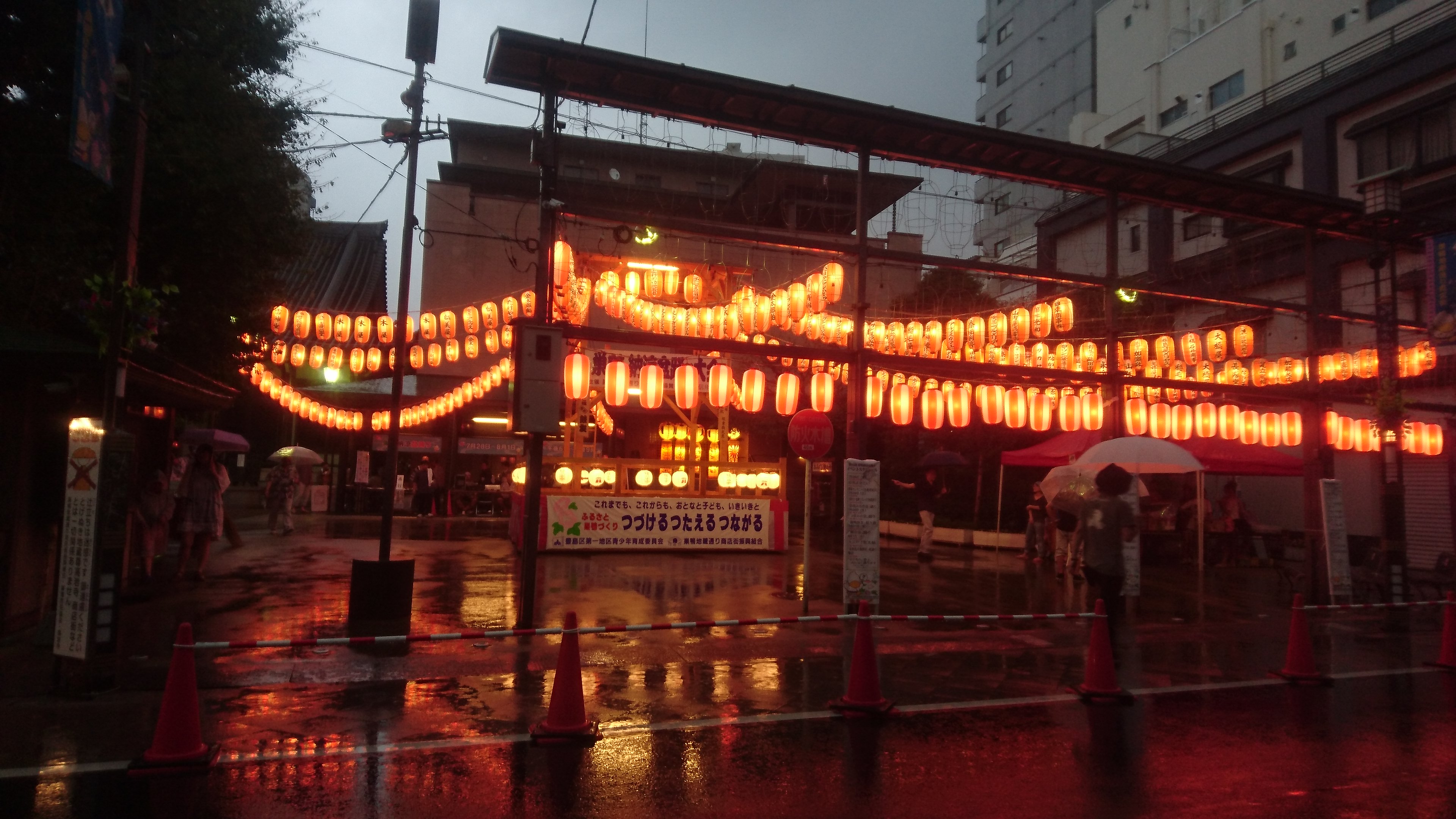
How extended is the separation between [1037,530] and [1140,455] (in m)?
7.21

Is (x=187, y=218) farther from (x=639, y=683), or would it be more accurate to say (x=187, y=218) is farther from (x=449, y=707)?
(x=639, y=683)

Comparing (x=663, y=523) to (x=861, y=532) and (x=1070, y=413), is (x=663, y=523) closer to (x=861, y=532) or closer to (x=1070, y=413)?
(x=861, y=532)

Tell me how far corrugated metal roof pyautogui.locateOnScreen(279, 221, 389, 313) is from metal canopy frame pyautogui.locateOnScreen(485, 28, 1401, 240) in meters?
18.7

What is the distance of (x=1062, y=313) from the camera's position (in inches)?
628

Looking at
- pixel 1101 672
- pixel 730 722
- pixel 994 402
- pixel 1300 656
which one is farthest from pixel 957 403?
pixel 730 722

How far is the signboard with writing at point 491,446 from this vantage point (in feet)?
105

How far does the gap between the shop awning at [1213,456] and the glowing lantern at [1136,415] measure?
223 cm

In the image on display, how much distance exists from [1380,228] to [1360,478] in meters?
8.10

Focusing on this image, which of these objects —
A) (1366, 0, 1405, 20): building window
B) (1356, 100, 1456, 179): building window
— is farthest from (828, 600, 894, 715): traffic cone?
(1366, 0, 1405, 20): building window

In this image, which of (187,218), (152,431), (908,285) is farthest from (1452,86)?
(152,431)

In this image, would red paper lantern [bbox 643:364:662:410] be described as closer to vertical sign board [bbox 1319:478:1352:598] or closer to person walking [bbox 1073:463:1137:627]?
person walking [bbox 1073:463:1137:627]

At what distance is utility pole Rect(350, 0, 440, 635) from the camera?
10.2m

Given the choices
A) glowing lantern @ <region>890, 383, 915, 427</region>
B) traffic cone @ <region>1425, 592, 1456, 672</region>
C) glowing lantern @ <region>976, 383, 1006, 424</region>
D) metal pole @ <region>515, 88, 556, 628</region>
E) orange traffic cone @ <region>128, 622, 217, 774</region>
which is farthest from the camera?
glowing lantern @ <region>890, 383, 915, 427</region>

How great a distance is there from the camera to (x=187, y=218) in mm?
10906
